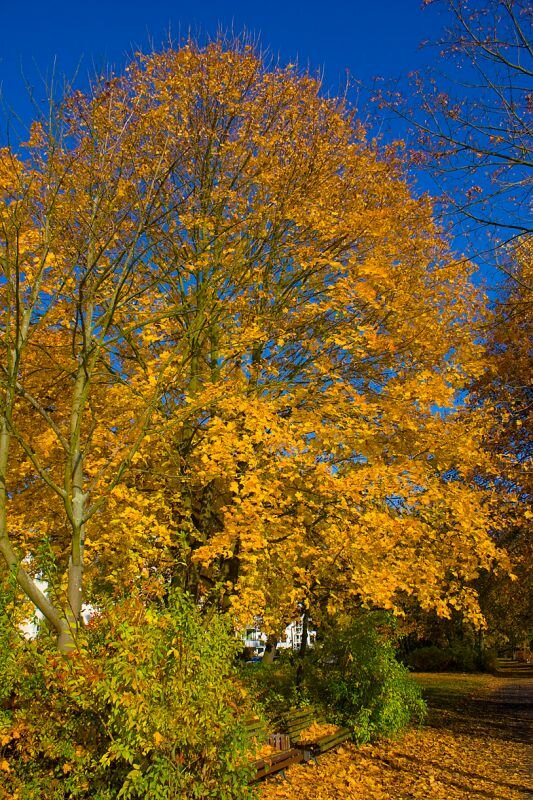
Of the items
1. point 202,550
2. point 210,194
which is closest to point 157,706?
point 202,550

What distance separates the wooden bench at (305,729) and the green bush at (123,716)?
4.41 metres

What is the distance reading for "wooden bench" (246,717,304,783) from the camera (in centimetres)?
703

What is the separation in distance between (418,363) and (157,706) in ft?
25.7

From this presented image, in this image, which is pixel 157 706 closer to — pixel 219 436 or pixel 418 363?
pixel 219 436

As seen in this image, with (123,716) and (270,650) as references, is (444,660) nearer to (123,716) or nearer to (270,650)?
(270,650)

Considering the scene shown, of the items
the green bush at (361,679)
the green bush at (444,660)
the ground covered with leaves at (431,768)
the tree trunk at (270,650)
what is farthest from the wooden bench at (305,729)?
the green bush at (444,660)

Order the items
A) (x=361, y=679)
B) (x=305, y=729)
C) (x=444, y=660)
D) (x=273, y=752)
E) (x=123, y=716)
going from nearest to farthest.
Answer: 1. (x=123, y=716)
2. (x=273, y=752)
3. (x=305, y=729)
4. (x=361, y=679)
5. (x=444, y=660)

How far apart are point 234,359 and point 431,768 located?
6.99m

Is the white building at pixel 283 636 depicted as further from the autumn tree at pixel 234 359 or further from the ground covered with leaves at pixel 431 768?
the ground covered with leaves at pixel 431 768

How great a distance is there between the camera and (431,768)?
9.11 meters

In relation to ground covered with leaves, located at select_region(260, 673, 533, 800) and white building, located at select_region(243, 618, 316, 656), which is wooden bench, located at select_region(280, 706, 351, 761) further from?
white building, located at select_region(243, 618, 316, 656)

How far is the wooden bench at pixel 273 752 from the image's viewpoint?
703 centimetres

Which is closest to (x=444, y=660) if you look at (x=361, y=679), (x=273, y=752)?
(x=361, y=679)

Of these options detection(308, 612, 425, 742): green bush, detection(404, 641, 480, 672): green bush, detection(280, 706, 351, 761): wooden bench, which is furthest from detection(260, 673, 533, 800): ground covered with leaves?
detection(404, 641, 480, 672): green bush
